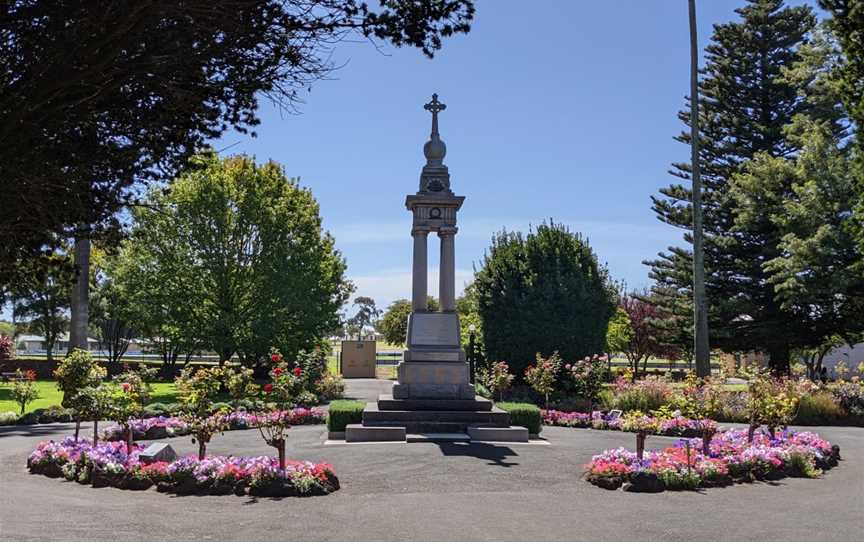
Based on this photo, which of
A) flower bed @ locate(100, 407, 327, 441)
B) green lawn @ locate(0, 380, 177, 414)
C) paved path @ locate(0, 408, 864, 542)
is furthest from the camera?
green lawn @ locate(0, 380, 177, 414)

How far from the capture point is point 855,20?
49.3ft

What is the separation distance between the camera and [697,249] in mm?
23766

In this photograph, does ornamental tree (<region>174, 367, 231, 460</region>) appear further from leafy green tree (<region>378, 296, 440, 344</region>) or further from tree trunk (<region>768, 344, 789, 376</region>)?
leafy green tree (<region>378, 296, 440, 344</region>)

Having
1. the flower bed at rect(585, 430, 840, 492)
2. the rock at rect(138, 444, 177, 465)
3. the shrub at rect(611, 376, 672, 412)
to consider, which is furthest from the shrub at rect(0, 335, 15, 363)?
the flower bed at rect(585, 430, 840, 492)

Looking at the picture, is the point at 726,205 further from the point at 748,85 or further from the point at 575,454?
the point at 575,454

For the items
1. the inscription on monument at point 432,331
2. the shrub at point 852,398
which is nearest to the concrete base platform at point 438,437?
the inscription on monument at point 432,331

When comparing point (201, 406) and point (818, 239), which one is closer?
point (201, 406)

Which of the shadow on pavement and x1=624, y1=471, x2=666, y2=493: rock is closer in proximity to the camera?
x1=624, y1=471, x2=666, y2=493: rock

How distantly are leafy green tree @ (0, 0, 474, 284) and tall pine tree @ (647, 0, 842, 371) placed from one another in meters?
27.1

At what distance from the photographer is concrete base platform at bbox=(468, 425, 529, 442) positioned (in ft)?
50.6

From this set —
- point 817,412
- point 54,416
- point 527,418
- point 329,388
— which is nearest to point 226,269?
point 329,388

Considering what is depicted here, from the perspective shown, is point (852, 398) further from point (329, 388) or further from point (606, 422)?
point (329, 388)

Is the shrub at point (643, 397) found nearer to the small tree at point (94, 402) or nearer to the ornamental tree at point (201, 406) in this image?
the ornamental tree at point (201, 406)

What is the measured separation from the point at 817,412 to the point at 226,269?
21.9m
